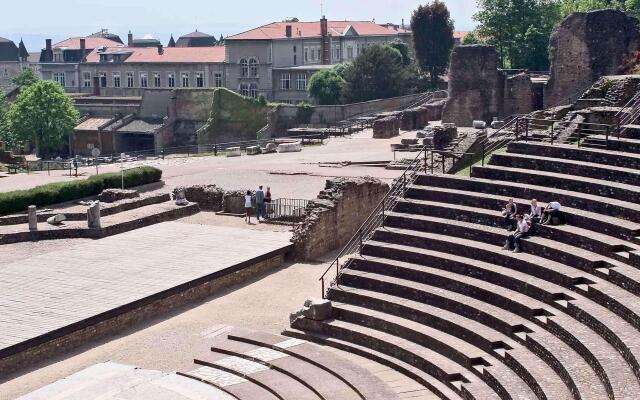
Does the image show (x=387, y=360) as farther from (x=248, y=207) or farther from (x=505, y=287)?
(x=248, y=207)

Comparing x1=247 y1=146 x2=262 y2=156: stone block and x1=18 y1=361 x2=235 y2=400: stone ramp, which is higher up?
x1=247 y1=146 x2=262 y2=156: stone block

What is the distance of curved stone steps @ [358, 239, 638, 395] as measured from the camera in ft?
53.0

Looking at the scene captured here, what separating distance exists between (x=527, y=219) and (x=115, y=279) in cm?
1068

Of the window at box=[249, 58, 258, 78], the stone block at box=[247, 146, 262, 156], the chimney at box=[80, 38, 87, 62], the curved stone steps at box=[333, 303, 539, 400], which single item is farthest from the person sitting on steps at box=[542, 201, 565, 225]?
the chimney at box=[80, 38, 87, 62]

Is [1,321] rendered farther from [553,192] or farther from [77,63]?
[77,63]

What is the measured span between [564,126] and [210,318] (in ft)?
36.9

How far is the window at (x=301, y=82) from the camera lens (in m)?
81.1

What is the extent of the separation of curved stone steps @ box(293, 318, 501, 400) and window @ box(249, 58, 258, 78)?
6350 cm

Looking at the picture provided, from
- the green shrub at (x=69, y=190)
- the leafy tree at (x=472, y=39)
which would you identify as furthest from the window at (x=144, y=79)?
the green shrub at (x=69, y=190)

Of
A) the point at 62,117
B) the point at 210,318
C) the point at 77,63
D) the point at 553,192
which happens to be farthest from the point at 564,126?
the point at 77,63

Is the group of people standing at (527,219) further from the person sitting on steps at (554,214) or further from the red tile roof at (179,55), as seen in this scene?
the red tile roof at (179,55)

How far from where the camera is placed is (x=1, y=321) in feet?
71.2

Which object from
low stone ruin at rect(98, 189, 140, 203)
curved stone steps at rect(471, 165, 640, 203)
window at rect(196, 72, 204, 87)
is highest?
window at rect(196, 72, 204, 87)

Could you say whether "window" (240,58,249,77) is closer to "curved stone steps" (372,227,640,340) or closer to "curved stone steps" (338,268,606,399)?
"curved stone steps" (372,227,640,340)
